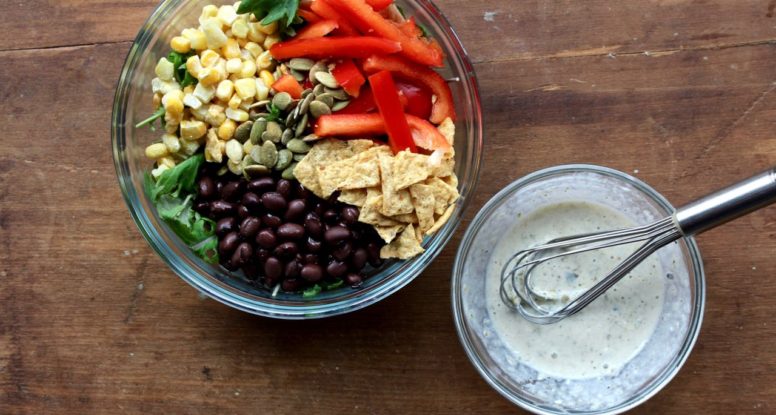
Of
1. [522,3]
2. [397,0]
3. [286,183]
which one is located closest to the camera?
[286,183]

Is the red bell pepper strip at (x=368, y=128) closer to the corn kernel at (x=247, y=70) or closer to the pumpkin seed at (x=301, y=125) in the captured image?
the pumpkin seed at (x=301, y=125)

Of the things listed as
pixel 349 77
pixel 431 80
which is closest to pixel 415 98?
pixel 431 80

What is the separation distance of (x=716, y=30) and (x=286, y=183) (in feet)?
3.78

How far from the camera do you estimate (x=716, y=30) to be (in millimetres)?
1733

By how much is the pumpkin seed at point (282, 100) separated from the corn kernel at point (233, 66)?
0.37ft

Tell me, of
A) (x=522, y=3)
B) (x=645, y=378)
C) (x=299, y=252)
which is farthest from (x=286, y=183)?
(x=645, y=378)

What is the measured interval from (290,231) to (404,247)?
0.25 metres

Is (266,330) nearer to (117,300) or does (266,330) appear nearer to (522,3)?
→ (117,300)

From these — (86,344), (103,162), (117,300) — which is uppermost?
(103,162)

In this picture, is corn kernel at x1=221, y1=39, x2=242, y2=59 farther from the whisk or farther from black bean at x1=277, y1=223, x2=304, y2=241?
the whisk

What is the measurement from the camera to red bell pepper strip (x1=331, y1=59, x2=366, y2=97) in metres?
1.45

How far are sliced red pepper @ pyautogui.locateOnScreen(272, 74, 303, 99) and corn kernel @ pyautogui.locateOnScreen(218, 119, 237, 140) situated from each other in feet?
0.41

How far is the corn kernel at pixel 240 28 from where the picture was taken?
1.51m

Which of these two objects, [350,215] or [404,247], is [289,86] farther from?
[404,247]
